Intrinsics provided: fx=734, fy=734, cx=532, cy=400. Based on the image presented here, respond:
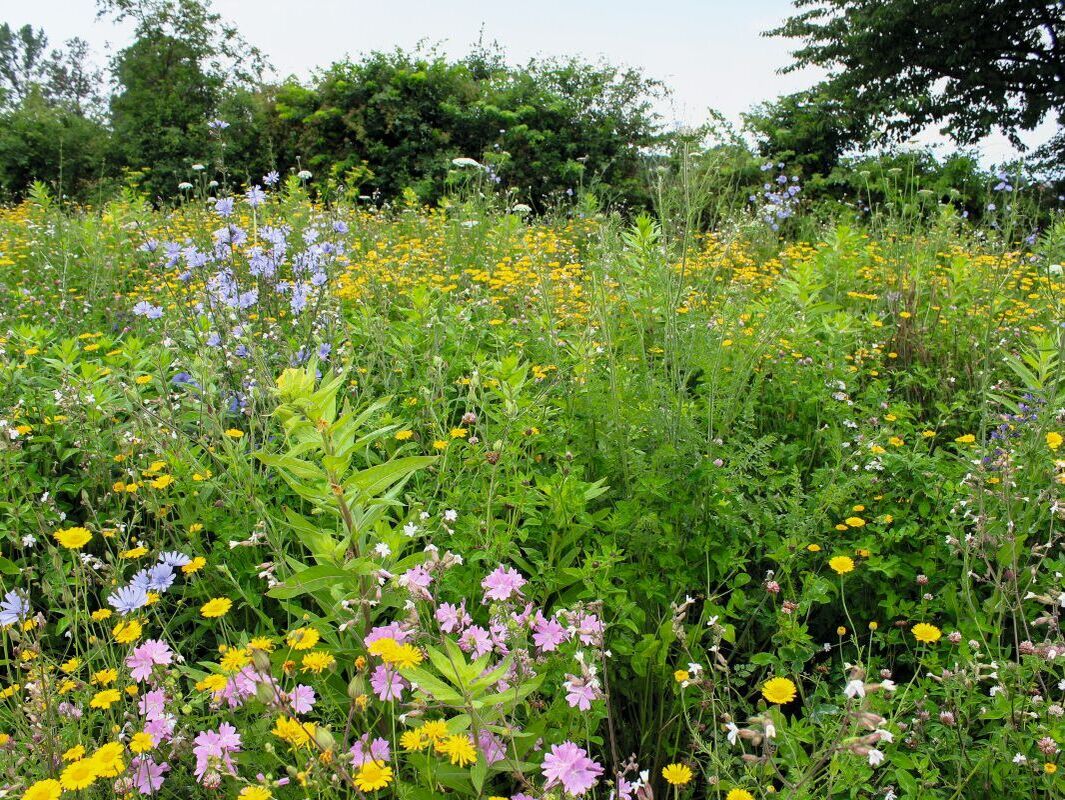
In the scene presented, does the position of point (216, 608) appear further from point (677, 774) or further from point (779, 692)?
point (779, 692)

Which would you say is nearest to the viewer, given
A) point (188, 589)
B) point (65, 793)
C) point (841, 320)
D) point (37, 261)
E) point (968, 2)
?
point (65, 793)

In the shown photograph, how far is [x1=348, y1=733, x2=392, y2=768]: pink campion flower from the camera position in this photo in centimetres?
120

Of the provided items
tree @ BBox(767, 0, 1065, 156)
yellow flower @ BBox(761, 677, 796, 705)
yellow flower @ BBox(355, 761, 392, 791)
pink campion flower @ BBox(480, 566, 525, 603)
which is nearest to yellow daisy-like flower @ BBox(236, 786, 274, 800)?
yellow flower @ BBox(355, 761, 392, 791)

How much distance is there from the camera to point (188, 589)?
6.14 ft

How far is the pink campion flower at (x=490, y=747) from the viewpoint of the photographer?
4.01 ft

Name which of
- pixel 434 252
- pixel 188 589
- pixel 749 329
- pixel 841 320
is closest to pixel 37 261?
pixel 434 252

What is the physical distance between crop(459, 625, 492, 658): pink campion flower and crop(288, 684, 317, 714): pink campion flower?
282 millimetres

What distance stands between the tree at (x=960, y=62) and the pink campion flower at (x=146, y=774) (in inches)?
647

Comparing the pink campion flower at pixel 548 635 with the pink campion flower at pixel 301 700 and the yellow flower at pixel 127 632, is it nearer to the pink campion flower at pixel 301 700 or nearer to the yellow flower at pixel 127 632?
the pink campion flower at pixel 301 700

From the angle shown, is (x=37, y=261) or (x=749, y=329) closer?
(x=749, y=329)

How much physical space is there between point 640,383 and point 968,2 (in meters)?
17.1

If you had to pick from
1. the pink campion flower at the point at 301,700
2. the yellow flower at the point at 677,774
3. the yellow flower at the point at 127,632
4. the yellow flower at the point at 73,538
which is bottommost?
the yellow flower at the point at 677,774

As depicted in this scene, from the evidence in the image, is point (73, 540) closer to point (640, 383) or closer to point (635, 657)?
point (635, 657)

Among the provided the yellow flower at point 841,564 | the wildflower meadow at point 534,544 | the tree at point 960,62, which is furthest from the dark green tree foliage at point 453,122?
the yellow flower at point 841,564
